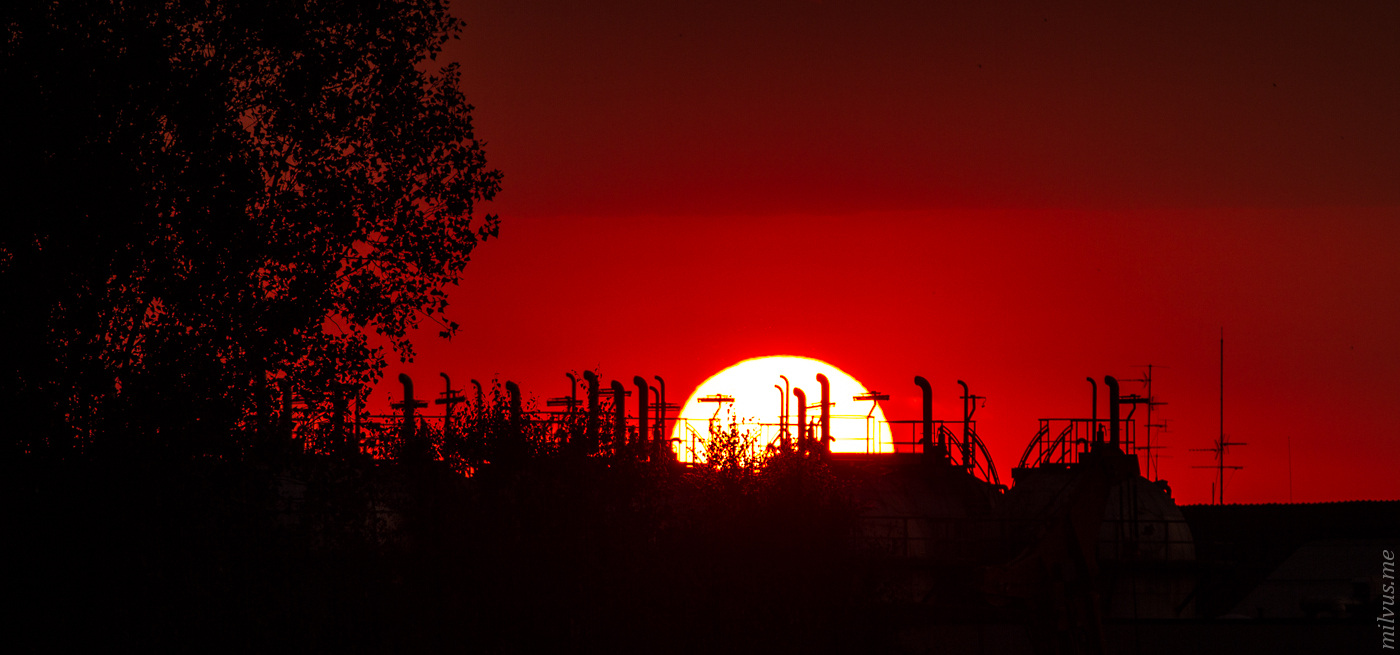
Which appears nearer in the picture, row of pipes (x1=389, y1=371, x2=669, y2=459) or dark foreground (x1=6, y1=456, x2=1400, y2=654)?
dark foreground (x1=6, y1=456, x2=1400, y2=654)

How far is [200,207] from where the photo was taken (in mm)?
22312

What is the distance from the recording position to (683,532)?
36281mm

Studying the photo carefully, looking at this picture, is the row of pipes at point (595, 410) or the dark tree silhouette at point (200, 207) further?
the row of pipes at point (595, 410)

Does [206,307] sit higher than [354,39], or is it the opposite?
[354,39]

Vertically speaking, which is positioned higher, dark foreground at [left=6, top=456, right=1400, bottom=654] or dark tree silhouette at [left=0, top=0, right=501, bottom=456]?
dark tree silhouette at [left=0, top=0, right=501, bottom=456]

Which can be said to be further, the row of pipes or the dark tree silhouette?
the row of pipes

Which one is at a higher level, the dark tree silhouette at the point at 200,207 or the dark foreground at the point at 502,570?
the dark tree silhouette at the point at 200,207

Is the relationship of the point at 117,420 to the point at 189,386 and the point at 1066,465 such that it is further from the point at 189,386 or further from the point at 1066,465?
the point at 1066,465

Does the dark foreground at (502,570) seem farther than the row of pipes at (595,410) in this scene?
No

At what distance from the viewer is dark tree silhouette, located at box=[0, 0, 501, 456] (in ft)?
68.5

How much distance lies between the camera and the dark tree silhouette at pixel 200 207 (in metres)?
20.9

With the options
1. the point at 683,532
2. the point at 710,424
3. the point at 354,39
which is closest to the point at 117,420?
the point at 354,39

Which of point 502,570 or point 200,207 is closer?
point 200,207

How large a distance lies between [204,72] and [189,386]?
4806 mm
